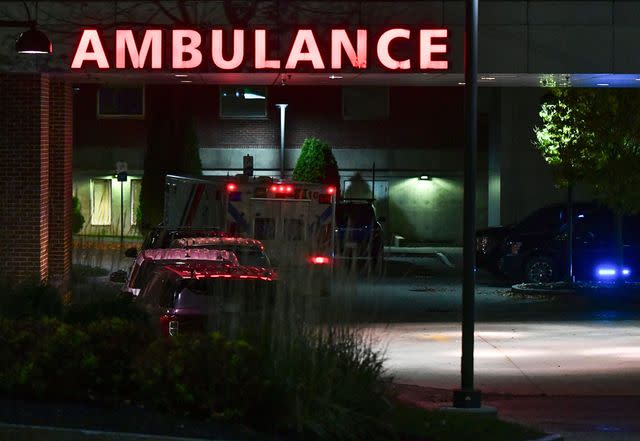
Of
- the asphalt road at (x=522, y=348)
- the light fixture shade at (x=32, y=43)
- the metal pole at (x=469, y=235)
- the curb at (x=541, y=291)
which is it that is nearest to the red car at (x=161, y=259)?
the asphalt road at (x=522, y=348)

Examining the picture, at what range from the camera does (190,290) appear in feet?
44.2

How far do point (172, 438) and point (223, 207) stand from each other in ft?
57.0

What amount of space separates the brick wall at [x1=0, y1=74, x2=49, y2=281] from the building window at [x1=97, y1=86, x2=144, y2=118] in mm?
29168

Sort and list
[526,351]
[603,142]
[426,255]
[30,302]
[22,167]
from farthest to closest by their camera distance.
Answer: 1. [426,255]
2. [603,142]
3. [22,167]
4. [526,351]
5. [30,302]

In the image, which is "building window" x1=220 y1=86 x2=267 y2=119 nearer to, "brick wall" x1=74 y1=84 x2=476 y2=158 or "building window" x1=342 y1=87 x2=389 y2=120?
"brick wall" x1=74 y1=84 x2=476 y2=158

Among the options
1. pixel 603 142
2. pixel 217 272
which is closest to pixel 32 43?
pixel 217 272

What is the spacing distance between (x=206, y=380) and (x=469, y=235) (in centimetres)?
396

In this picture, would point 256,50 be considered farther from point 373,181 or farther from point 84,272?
point 373,181

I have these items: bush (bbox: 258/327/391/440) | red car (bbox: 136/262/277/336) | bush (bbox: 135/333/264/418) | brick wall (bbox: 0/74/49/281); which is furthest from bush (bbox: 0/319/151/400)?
brick wall (bbox: 0/74/49/281)

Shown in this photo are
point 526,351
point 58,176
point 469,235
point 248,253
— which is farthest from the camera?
point 58,176

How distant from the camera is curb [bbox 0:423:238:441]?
9.08 metres

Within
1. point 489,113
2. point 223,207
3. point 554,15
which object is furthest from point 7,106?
point 489,113

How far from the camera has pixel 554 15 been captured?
22.0 metres

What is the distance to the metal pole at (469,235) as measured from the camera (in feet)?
41.3
